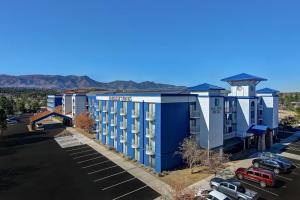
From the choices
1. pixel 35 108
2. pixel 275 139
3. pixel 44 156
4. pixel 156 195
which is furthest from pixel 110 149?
pixel 35 108

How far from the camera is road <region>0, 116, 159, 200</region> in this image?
27.5 meters

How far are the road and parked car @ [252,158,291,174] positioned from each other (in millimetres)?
20466

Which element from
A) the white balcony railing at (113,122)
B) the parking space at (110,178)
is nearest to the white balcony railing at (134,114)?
the white balcony railing at (113,122)

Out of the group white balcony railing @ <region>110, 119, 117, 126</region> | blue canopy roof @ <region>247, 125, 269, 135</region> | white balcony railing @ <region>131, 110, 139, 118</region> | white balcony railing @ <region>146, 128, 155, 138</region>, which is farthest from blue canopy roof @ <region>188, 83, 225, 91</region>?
white balcony railing @ <region>110, 119, 117, 126</region>

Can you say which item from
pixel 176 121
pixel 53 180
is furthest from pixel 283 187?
pixel 53 180

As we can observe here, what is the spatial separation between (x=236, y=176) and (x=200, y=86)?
16.5m

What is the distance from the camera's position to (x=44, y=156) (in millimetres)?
44344

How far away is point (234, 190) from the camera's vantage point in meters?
26.7

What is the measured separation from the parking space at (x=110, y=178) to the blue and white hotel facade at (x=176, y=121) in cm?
500

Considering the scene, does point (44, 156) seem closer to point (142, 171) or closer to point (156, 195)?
point (142, 171)

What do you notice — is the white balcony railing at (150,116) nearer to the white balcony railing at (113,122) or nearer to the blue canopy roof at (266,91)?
the white balcony railing at (113,122)

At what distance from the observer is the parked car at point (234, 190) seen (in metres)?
25.9

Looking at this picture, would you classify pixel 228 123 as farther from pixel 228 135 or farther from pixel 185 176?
pixel 185 176

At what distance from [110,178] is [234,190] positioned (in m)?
16.9
